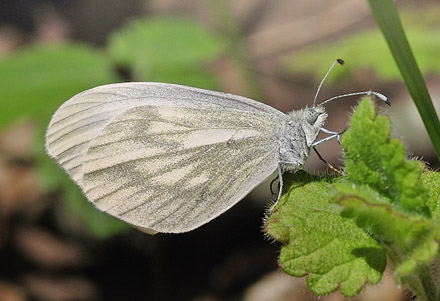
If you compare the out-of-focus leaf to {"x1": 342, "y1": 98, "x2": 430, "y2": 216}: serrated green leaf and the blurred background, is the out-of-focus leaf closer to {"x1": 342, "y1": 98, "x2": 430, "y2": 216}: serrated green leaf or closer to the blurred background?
the blurred background

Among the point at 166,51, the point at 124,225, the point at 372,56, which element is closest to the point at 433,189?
the point at 124,225

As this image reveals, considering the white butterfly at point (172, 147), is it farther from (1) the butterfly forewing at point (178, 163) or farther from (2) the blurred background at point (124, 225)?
(2) the blurred background at point (124, 225)

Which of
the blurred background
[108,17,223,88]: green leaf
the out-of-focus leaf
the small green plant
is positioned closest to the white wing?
the small green plant

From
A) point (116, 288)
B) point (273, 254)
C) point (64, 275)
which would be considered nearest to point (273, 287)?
point (273, 254)

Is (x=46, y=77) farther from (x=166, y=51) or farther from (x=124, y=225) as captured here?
(x=124, y=225)

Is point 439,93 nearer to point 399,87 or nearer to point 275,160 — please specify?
point 399,87

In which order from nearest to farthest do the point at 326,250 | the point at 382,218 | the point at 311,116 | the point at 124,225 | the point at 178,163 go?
the point at 382,218 → the point at 326,250 → the point at 311,116 → the point at 178,163 → the point at 124,225
